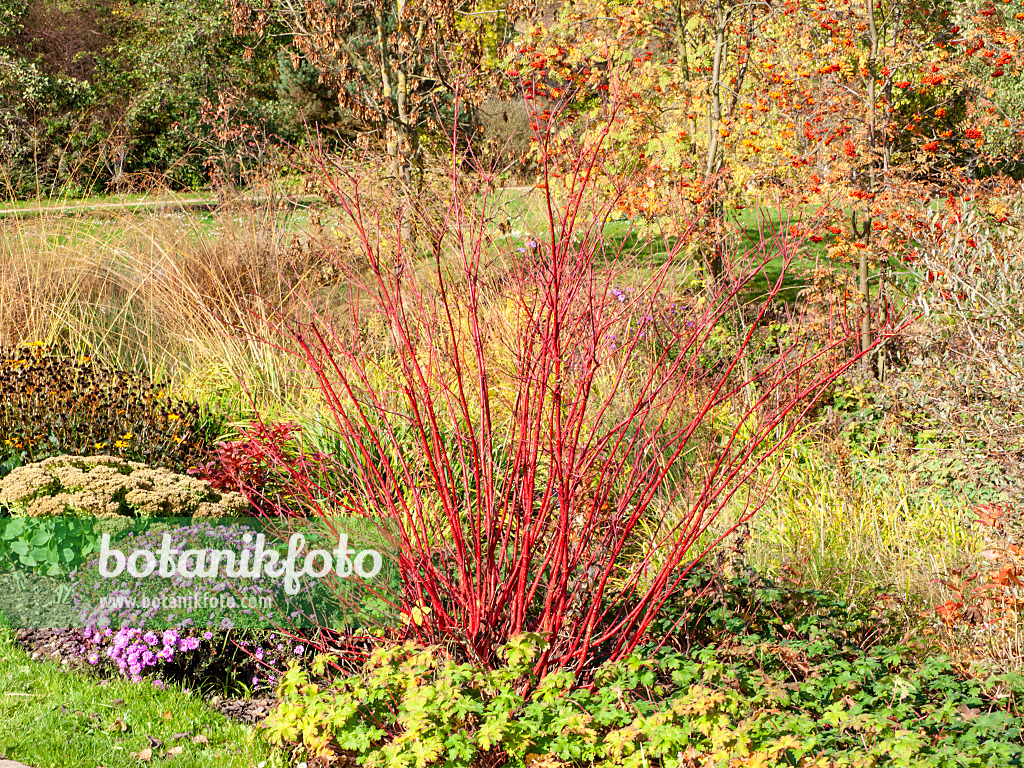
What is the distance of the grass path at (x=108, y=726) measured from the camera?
3.26 metres

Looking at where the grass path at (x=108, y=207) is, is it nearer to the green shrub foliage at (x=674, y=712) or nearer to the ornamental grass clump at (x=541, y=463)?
the ornamental grass clump at (x=541, y=463)

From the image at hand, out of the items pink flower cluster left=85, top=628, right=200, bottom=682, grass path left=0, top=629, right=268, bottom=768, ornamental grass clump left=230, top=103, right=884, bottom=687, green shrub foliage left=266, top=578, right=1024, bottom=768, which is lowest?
grass path left=0, top=629, right=268, bottom=768

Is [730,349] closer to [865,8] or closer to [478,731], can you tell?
[865,8]

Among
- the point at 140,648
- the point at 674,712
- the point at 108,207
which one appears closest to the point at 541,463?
the point at 140,648

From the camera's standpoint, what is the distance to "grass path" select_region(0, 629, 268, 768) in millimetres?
3258

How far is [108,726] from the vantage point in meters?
3.44

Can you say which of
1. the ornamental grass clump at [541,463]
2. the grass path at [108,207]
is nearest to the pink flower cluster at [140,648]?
the ornamental grass clump at [541,463]

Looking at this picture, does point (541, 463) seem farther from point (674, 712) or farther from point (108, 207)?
point (108, 207)

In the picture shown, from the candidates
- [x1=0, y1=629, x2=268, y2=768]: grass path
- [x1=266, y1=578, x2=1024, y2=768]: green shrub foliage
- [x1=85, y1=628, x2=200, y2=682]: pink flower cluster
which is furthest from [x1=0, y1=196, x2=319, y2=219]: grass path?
[x1=266, y1=578, x2=1024, y2=768]: green shrub foliage

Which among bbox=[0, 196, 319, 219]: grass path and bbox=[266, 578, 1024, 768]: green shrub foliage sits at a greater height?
bbox=[0, 196, 319, 219]: grass path

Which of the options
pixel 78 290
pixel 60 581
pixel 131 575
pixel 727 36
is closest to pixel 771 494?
pixel 131 575

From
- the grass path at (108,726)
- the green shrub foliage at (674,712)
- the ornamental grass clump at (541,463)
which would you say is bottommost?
the grass path at (108,726)

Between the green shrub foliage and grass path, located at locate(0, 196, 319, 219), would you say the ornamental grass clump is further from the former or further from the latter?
grass path, located at locate(0, 196, 319, 219)

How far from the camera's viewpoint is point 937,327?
17.4 ft
